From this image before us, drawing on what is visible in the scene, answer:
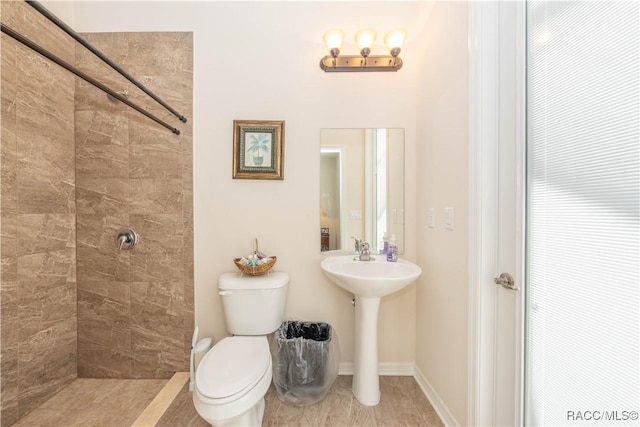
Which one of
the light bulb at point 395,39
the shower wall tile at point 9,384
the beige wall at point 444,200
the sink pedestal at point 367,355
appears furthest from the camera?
the light bulb at point 395,39

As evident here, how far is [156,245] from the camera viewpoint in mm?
1680

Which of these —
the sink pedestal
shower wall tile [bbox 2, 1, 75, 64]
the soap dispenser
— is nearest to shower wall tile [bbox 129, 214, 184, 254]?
shower wall tile [bbox 2, 1, 75, 64]

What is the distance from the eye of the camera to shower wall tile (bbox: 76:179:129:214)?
166 centimetres

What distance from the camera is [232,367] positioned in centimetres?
116

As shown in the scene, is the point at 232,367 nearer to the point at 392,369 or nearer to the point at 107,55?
the point at 392,369

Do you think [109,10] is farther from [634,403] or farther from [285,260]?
[634,403]

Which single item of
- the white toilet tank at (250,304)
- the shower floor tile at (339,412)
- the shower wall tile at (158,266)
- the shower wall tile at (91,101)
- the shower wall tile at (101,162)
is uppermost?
the shower wall tile at (91,101)

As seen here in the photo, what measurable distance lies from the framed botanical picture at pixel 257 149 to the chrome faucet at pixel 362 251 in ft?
2.24

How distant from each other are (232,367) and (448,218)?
1280mm

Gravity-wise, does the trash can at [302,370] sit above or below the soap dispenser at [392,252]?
below

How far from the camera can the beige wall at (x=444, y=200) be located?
120cm

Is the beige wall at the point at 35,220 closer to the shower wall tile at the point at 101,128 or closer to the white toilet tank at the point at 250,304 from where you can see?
the shower wall tile at the point at 101,128

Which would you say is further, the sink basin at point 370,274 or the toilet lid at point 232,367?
the sink basin at point 370,274

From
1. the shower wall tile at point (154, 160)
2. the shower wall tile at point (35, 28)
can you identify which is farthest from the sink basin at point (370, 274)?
the shower wall tile at point (35, 28)
